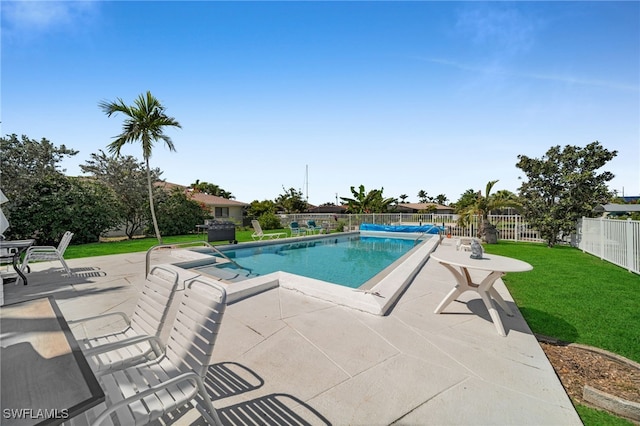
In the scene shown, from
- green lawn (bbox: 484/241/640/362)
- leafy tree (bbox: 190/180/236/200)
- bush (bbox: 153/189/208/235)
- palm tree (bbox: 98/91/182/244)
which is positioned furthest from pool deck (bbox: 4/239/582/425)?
leafy tree (bbox: 190/180/236/200)

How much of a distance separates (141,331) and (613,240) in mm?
12848

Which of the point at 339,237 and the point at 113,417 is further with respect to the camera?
the point at 339,237

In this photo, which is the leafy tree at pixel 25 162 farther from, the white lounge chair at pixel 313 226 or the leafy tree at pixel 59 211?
the white lounge chair at pixel 313 226

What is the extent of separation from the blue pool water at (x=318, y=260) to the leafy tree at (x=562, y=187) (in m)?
7.31

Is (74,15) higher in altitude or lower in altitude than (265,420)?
higher

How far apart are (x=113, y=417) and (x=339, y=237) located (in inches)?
640

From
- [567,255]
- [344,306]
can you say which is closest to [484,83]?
[567,255]

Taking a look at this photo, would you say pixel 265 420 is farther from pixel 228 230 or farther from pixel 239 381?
pixel 228 230

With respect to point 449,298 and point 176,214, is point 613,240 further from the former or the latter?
point 176,214

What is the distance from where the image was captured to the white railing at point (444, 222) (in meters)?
15.6

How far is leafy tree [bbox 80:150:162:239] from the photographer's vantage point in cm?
1825

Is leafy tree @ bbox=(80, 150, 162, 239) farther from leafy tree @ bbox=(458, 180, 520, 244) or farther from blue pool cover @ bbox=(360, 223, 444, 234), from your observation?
leafy tree @ bbox=(458, 180, 520, 244)

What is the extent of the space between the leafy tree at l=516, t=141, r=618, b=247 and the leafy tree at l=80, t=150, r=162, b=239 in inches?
881

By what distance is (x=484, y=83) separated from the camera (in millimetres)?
10875
